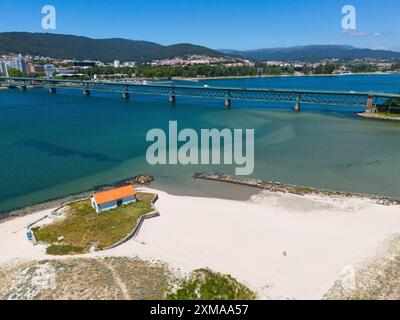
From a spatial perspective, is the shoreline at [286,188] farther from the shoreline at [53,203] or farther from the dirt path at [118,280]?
the dirt path at [118,280]

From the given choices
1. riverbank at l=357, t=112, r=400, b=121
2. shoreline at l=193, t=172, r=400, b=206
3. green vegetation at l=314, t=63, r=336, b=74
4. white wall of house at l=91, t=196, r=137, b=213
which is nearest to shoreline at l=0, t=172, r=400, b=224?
shoreline at l=193, t=172, r=400, b=206

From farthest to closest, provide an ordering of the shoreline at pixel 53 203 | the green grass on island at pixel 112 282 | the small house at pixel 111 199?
1. the shoreline at pixel 53 203
2. the small house at pixel 111 199
3. the green grass on island at pixel 112 282

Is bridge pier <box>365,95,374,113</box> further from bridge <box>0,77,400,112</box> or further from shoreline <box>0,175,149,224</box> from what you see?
shoreline <box>0,175,149,224</box>

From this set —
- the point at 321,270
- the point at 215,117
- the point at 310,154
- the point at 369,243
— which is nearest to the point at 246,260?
the point at 321,270

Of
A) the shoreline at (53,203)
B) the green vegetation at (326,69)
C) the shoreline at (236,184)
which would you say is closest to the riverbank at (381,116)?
the shoreline at (236,184)
